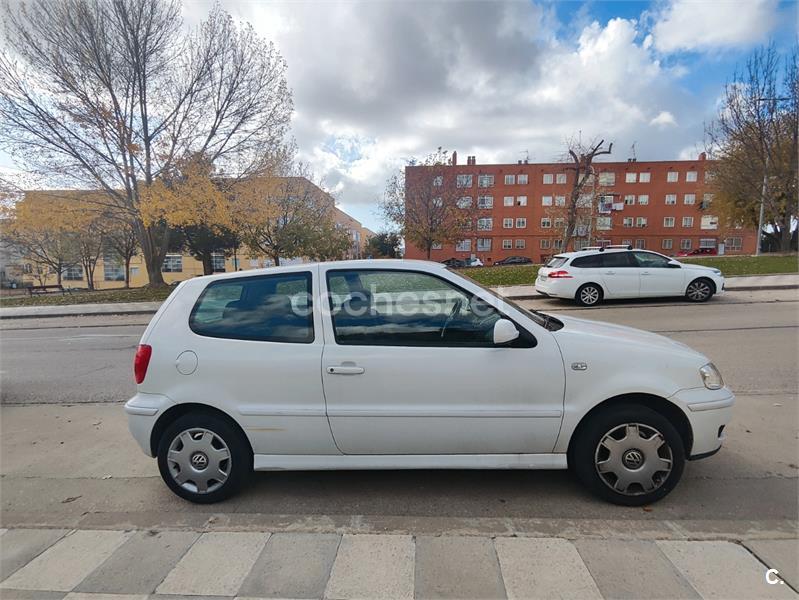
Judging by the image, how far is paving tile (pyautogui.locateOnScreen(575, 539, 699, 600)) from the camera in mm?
1961

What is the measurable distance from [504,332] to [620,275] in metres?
10.2

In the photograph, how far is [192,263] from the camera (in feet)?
162

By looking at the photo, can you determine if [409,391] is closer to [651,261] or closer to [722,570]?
[722,570]

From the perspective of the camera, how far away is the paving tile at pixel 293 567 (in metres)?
2.04

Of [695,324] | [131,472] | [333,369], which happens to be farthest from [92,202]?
[695,324]

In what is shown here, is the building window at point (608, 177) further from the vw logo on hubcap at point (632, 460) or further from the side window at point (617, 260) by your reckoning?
the vw logo on hubcap at point (632, 460)

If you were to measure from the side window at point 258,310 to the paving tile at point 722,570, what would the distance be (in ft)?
8.31

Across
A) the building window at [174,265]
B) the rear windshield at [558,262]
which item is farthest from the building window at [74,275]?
the rear windshield at [558,262]

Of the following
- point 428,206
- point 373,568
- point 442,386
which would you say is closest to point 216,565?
point 373,568

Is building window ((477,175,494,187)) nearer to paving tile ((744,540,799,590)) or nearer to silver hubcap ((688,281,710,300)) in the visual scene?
silver hubcap ((688,281,710,300))

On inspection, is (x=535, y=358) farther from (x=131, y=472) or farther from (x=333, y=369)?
(x=131, y=472)

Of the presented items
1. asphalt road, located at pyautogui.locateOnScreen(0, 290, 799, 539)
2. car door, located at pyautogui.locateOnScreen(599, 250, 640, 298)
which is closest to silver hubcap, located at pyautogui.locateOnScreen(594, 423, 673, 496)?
asphalt road, located at pyautogui.locateOnScreen(0, 290, 799, 539)

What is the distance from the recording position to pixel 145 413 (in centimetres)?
283

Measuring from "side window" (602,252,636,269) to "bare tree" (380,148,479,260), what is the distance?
17.4 meters
